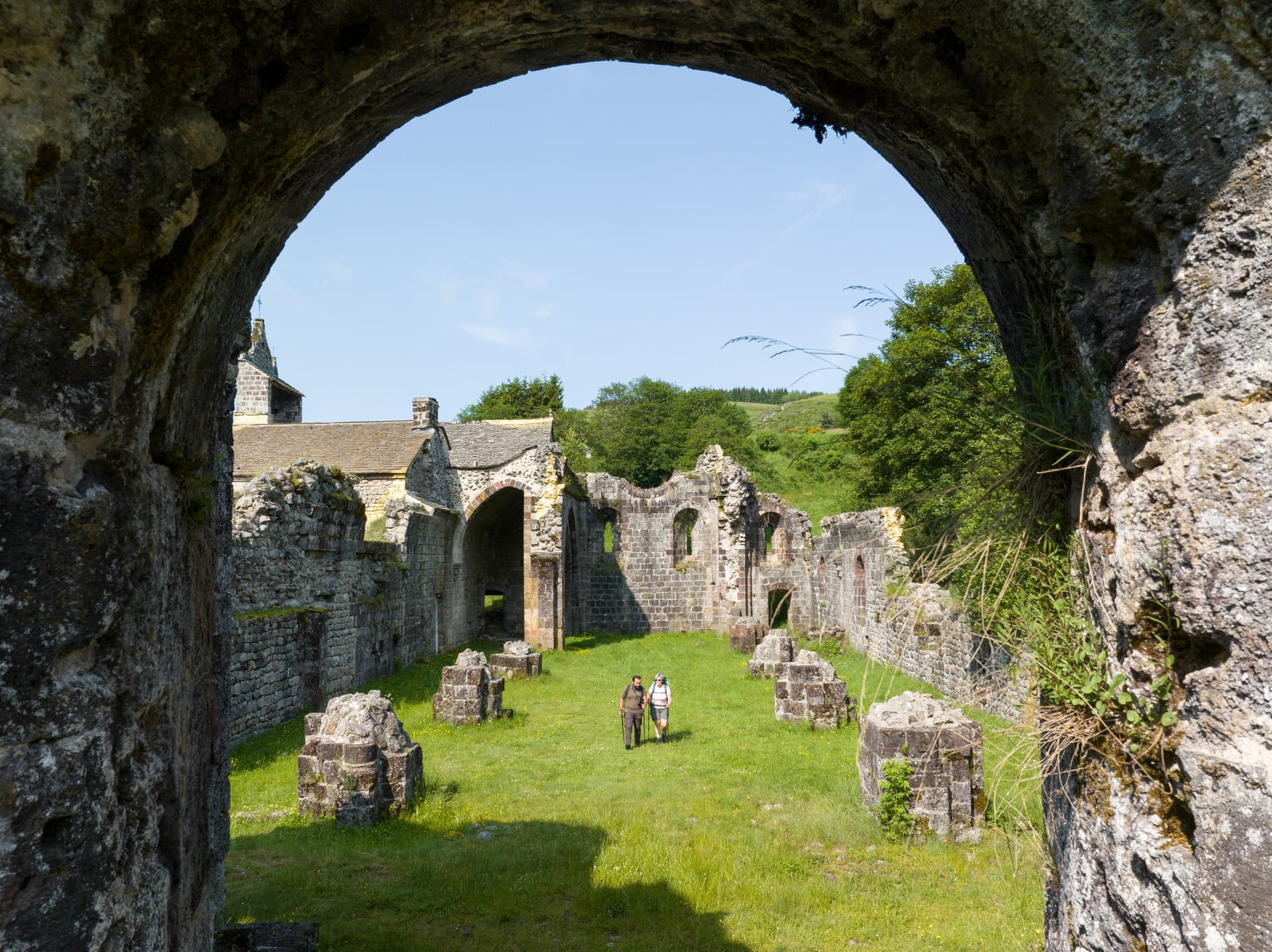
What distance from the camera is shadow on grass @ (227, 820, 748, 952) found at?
596cm

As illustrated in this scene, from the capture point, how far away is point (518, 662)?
707 inches

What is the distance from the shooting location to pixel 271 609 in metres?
12.6

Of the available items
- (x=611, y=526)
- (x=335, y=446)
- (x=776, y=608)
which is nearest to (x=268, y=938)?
(x=335, y=446)

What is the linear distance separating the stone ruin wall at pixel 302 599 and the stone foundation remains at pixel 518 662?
7.95ft

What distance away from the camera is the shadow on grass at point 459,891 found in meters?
5.96

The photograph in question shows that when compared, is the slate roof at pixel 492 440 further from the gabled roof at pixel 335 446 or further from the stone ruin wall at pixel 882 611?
the stone ruin wall at pixel 882 611

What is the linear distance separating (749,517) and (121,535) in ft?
82.0

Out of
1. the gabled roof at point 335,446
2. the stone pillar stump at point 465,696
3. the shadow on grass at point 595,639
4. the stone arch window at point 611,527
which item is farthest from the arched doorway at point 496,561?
the stone pillar stump at point 465,696

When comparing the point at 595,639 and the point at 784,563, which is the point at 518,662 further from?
the point at 784,563

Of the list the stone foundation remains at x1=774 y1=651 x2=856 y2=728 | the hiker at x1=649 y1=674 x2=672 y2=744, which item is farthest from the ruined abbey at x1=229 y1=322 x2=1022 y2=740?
the hiker at x1=649 y1=674 x2=672 y2=744

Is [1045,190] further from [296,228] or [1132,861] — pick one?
[296,228]

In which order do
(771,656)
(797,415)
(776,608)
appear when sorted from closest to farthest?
(771,656), (776,608), (797,415)

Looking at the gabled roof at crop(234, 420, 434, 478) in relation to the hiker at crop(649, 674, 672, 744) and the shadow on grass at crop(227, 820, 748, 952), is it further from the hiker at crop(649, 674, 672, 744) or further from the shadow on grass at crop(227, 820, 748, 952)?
the shadow on grass at crop(227, 820, 748, 952)

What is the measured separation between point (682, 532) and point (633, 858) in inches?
839
